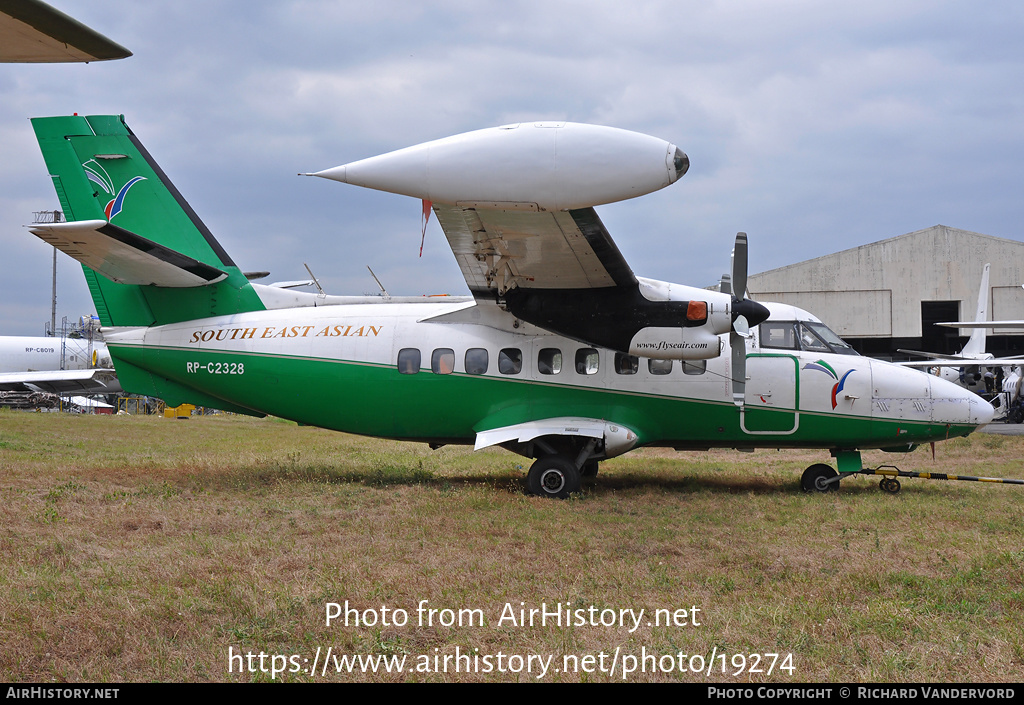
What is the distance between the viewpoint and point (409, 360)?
1180 centimetres

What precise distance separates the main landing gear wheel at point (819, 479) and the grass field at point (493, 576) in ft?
1.26

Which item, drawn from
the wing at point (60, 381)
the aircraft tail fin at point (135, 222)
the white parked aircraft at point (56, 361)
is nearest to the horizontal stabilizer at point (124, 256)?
the aircraft tail fin at point (135, 222)

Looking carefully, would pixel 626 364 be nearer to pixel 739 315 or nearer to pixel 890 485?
pixel 739 315

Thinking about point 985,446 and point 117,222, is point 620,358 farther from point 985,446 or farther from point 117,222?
point 985,446

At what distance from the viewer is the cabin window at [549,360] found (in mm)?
11445

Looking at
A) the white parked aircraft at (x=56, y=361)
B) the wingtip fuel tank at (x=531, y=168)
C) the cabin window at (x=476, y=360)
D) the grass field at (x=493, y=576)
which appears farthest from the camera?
the white parked aircraft at (x=56, y=361)

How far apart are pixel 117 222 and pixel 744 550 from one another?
10322 mm

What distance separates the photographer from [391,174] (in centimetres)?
688

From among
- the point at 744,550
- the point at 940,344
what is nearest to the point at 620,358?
the point at 744,550

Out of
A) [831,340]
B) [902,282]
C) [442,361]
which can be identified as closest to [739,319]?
[831,340]

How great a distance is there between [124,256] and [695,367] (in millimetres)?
8460

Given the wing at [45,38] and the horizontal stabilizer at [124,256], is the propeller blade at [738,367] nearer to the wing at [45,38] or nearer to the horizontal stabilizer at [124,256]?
the horizontal stabilizer at [124,256]

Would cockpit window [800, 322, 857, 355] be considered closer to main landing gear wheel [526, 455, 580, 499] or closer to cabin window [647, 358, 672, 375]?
cabin window [647, 358, 672, 375]

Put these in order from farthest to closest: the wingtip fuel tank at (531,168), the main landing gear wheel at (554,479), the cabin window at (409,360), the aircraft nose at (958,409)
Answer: the cabin window at (409,360) < the aircraft nose at (958,409) < the main landing gear wheel at (554,479) < the wingtip fuel tank at (531,168)
